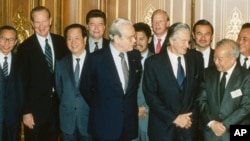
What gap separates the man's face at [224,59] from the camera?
10.8 feet

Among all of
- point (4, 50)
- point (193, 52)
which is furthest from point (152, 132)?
point (4, 50)

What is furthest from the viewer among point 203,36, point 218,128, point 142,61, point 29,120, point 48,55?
point 203,36

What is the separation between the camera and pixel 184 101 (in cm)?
340

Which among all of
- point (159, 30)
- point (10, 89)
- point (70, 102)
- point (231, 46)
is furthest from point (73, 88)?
point (231, 46)

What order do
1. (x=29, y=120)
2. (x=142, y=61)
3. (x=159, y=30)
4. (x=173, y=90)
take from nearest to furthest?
1. (x=173, y=90)
2. (x=29, y=120)
3. (x=142, y=61)
4. (x=159, y=30)

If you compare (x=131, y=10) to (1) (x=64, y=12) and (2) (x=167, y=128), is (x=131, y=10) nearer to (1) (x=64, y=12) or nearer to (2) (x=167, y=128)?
(1) (x=64, y=12)

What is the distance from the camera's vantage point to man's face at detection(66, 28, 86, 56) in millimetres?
3715

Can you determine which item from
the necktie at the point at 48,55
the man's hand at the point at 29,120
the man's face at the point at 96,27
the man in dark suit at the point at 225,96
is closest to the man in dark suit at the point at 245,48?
the man in dark suit at the point at 225,96

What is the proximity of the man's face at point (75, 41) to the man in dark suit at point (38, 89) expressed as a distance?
270 mm

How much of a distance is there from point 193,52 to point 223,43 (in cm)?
34

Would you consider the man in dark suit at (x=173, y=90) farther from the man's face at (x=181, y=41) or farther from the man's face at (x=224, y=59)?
the man's face at (x=224, y=59)

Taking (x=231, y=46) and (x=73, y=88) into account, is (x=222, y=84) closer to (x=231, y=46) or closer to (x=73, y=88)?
(x=231, y=46)

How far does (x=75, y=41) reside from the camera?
372 cm

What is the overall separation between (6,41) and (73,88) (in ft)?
2.55
